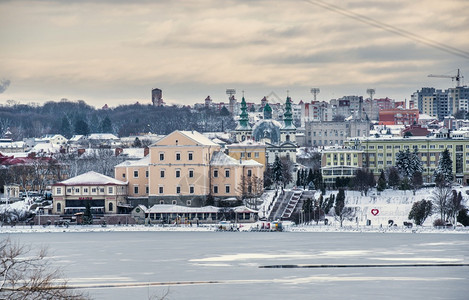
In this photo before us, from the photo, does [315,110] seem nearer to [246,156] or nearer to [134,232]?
[246,156]

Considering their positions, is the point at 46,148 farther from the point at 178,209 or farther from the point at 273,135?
the point at 178,209

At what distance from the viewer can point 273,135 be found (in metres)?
105

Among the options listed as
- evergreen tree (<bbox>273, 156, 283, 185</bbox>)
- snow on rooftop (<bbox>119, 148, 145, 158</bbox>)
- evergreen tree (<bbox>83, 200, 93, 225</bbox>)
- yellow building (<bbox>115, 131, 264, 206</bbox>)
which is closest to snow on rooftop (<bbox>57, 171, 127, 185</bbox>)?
yellow building (<bbox>115, 131, 264, 206</bbox>)

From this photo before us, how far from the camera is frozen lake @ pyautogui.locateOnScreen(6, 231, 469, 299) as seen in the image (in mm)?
37375

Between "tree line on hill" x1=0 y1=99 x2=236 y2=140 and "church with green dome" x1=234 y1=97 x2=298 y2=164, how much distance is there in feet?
162

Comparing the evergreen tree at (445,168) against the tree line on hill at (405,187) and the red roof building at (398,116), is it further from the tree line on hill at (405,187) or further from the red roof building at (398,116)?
the red roof building at (398,116)

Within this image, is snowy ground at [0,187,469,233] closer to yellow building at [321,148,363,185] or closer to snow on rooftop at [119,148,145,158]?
yellow building at [321,148,363,185]

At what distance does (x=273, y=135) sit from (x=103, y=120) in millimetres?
68954

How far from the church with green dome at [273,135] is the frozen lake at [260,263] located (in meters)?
35.0

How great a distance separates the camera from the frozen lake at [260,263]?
123 ft

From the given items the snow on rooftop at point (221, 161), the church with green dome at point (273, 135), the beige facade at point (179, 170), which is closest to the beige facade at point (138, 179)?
the beige facade at point (179, 170)

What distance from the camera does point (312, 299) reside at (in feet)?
117

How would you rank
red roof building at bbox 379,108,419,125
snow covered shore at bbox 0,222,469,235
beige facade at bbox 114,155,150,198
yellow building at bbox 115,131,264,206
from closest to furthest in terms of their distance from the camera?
snow covered shore at bbox 0,222,469,235 < yellow building at bbox 115,131,264,206 < beige facade at bbox 114,155,150,198 < red roof building at bbox 379,108,419,125

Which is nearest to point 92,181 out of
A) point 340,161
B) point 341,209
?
point 341,209
